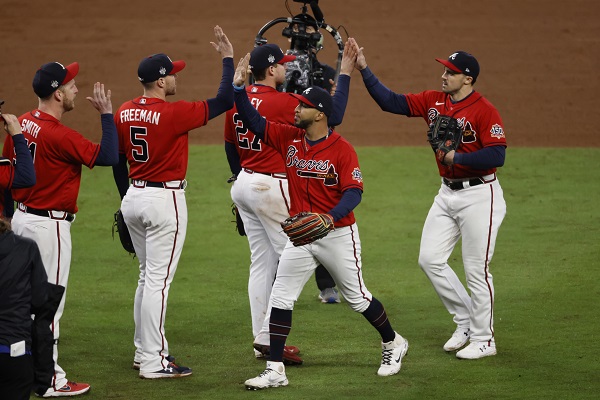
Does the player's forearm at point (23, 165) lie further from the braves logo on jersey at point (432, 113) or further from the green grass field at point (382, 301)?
the braves logo on jersey at point (432, 113)

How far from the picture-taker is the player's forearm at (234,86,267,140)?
6082 millimetres

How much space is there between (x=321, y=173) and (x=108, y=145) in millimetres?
1269

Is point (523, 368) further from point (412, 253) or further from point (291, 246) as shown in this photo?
point (412, 253)

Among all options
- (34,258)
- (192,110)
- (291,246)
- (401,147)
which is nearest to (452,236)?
(291,246)

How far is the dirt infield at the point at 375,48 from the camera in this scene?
1573cm

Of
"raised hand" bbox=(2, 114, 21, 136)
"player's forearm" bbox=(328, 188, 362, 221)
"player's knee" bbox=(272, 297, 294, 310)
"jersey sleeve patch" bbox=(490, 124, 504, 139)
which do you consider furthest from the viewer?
"jersey sleeve patch" bbox=(490, 124, 504, 139)

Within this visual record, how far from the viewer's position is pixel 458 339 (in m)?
6.82

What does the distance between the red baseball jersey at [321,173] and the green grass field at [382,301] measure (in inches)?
43.4

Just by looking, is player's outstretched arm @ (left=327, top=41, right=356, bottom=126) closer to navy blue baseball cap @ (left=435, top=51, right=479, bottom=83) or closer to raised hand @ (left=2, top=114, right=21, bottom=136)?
navy blue baseball cap @ (left=435, top=51, right=479, bottom=83)

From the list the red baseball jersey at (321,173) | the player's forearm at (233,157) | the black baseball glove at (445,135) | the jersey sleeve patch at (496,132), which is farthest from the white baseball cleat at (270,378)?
the jersey sleeve patch at (496,132)

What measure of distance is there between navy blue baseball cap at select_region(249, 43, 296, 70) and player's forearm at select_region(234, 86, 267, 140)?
1.98 feet

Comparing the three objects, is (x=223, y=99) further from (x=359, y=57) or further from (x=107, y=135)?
(x=359, y=57)

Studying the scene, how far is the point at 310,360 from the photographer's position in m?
6.62

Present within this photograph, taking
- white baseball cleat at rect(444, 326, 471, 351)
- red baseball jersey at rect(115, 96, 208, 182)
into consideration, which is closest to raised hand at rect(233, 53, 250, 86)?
red baseball jersey at rect(115, 96, 208, 182)
